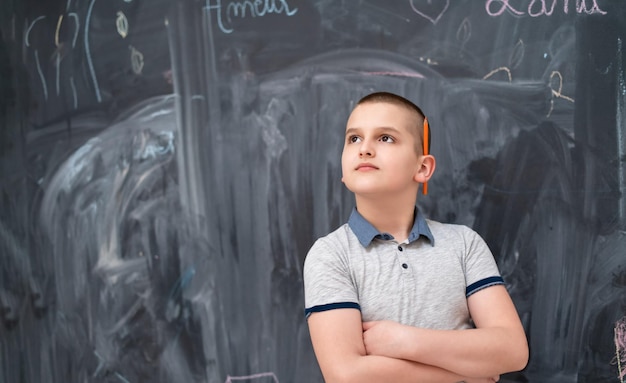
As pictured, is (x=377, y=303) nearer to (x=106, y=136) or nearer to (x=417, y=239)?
(x=417, y=239)

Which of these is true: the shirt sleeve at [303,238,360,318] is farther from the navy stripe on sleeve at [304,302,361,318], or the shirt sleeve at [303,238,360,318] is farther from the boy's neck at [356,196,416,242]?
the boy's neck at [356,196,416,242]

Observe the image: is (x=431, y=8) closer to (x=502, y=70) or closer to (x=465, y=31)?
(x=465, y=31)

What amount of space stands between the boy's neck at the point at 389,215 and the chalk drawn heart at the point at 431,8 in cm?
62

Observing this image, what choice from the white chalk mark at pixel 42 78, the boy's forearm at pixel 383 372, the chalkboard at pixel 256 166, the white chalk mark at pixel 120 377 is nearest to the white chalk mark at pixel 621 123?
the chalkboard at pixel 256 166

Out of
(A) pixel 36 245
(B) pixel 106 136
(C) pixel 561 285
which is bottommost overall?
(C) pixel 561 285

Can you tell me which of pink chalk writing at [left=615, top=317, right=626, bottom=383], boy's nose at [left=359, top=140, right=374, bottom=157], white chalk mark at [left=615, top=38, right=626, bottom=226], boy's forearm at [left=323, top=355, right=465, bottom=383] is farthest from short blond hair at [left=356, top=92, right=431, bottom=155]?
pink chalk writing at [left=615, top=317, right=626, bottom=383]

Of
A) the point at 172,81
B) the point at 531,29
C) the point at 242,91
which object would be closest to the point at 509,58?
the point at 531,29

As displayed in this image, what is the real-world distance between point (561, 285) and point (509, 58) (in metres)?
0.65

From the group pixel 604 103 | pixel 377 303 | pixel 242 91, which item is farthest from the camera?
pixel 242 91

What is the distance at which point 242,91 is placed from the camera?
74.2 inches

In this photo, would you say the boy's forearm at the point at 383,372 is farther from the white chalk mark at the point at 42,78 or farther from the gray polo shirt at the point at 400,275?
the white chalk mark at the point at 42,78

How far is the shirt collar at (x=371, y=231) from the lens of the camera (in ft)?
4.64

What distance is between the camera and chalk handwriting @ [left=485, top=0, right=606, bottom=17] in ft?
5.72

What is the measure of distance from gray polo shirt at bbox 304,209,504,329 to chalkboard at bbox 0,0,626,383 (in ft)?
1.27
